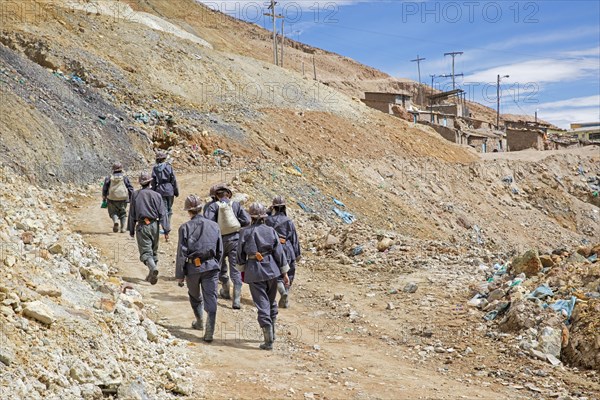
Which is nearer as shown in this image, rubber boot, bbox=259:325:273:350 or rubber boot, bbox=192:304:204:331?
rubber boot, bbox=259:325:273:350

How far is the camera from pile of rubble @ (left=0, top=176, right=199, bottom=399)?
502 centimetres

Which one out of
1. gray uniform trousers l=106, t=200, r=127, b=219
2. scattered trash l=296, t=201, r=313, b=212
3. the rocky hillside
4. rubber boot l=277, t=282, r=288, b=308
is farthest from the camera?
scattered trash l=296, t=201, r=313, b=212

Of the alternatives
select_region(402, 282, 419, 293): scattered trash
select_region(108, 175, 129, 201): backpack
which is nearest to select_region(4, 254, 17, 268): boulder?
select_region(108, 175, 129, 201): backpack

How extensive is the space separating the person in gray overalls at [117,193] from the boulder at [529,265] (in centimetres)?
662

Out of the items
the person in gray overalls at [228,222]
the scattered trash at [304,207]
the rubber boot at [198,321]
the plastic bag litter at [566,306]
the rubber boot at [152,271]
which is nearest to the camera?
the rubber boot at [198,321]

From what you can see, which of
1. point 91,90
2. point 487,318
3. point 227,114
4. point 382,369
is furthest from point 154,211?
point 227,114

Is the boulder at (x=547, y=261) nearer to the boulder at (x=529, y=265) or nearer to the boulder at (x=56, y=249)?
the boulder at (x=529, y=265)

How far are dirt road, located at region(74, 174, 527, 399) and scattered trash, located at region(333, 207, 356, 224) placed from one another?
9720mm

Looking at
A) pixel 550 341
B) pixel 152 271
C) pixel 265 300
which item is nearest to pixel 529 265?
pixel 550 341

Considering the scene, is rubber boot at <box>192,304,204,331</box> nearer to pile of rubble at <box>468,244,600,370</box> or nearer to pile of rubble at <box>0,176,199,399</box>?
pile of rubble at <box>0,176,199,399</box>

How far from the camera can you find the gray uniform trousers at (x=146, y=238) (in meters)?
9.49

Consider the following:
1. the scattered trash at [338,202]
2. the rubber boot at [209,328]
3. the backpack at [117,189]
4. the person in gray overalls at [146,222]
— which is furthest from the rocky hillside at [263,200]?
the backpack at [117,189]

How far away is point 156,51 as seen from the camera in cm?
3184

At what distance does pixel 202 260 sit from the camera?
24.6 feet
